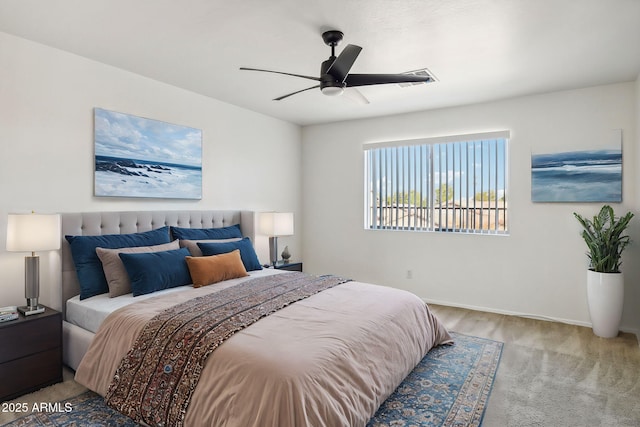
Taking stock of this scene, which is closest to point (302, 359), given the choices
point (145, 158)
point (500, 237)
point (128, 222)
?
point (128, 222)

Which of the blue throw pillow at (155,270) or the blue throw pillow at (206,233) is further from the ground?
the blue throw pillow at (206,233)

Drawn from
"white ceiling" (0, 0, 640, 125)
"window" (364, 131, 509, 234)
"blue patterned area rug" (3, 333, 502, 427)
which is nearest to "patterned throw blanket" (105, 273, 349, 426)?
"blue patterned area rug" (3, 333, 502, 427)

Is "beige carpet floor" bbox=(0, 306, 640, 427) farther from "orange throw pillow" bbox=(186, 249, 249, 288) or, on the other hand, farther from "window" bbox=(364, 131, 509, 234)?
"window" bbox=(364, 131, 509, 234)

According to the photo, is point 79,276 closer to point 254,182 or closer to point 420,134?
point 254,182

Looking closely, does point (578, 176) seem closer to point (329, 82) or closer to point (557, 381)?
point (557, 381)

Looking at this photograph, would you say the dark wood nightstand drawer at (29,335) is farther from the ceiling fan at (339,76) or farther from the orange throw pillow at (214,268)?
the ceiling fan at (339,76)

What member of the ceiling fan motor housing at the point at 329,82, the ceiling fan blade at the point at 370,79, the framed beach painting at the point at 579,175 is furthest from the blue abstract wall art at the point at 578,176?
the ceiling fan motor housing at the point at 329,82

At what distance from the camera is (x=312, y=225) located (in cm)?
571

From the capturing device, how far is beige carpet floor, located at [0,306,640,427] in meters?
2.22

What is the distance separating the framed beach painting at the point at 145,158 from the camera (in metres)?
3.27

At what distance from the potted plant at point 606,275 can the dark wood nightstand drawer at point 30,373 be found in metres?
4.60

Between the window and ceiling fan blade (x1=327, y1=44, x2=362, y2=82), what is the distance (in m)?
2.59

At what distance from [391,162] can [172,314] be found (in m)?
3.67

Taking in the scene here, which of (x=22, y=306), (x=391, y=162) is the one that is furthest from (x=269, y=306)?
(x=391, y=162)
